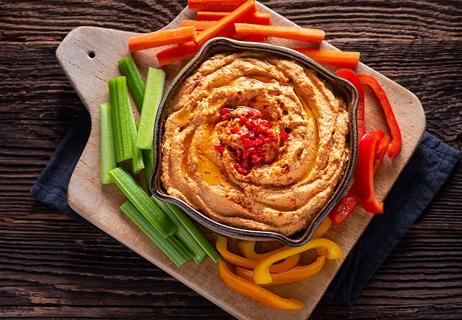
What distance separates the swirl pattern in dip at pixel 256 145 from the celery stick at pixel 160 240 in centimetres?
43

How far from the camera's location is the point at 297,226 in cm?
371

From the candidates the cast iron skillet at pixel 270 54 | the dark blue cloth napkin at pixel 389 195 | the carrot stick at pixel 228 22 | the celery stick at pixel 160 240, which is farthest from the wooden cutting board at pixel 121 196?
the cast iron skillet at pixel 270 54

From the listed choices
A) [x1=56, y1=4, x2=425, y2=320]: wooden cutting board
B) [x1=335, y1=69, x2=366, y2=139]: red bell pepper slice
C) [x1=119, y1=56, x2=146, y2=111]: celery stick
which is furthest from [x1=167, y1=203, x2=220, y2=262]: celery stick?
[x1=335, y1=69, x2=366, y2=139]: red bell pepper slice

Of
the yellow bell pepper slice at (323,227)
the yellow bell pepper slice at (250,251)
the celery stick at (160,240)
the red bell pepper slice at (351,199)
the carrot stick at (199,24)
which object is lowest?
the celery stick at (160,240)

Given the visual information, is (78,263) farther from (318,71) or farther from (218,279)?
(318,71)

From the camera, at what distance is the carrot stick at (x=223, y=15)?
166 inches

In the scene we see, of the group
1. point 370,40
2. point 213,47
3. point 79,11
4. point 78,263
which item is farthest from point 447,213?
point 79,11

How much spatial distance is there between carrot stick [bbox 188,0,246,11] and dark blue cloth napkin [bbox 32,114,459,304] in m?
1.01

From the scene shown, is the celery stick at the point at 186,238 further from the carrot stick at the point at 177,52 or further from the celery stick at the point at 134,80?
the carrot stick at the point at 177,52

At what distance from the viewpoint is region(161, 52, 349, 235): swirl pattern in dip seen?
3656mm

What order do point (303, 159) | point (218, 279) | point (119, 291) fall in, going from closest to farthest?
point (303, 159), point (218, 279), point (119, 291)

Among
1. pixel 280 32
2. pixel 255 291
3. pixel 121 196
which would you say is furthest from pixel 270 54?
pixel 255 291

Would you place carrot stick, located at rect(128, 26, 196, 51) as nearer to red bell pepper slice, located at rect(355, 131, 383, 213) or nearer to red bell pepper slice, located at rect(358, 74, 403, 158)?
red bell pepper slice, located at rect(358, 74, 403, 158)

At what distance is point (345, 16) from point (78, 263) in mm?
2395
